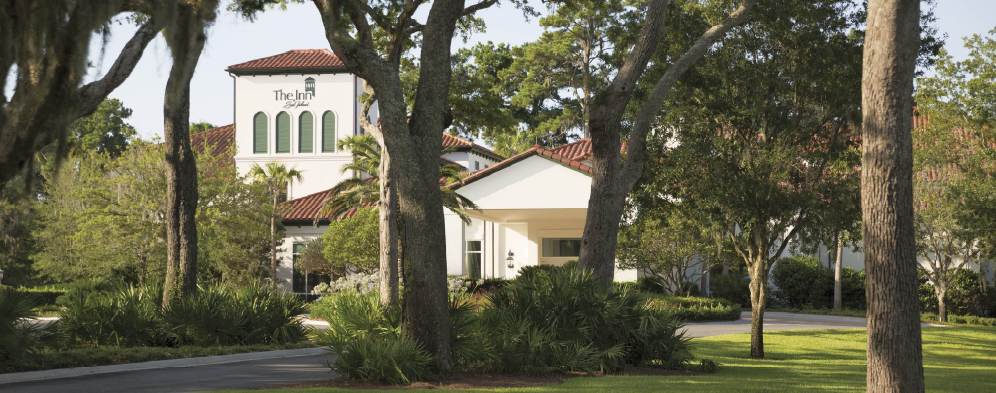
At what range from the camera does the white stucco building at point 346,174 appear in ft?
110

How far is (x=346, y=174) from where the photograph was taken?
4719 centimetres

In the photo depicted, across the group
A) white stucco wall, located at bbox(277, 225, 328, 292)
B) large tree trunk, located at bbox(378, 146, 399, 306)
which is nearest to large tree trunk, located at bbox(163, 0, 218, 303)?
large tree trunk, located at bbox(378, 146, 399, 306)

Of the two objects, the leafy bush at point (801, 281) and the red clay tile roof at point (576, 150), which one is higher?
the red clay tile roof at point (576, 150)

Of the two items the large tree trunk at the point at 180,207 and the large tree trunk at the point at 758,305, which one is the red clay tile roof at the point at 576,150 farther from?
the large tree trunk at the point at 180,207

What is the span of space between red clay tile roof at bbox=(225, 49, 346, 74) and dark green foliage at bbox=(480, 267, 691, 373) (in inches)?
1314

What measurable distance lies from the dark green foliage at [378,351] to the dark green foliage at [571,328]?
154 centimetres

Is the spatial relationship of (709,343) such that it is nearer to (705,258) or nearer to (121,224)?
(705,258)

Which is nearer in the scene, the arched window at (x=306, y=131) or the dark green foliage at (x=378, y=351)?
the dark green foliage at (x=378, y=351)

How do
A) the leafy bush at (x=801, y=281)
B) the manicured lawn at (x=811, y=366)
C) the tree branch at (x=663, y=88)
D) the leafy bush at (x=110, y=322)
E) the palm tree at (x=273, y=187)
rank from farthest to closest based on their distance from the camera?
the leafy bush at (x=801, y=281) → the palm tree at (x=273, y=187) → the tree branch at (x=663, y=88) → the leafy bush at (x=110, y=322) → the manicured lawn at (x=811, y=366)

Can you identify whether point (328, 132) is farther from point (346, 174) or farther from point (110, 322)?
point (110, 322)

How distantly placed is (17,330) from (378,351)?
235 inches

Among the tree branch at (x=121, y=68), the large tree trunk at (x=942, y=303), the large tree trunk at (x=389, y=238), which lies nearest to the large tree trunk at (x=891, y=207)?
the tree branch at (x=121, y=68)

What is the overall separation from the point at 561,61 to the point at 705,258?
69.4 ft

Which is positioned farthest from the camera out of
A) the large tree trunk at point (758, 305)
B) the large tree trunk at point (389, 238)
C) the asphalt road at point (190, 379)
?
the large tree trunk at point (389, 238)
